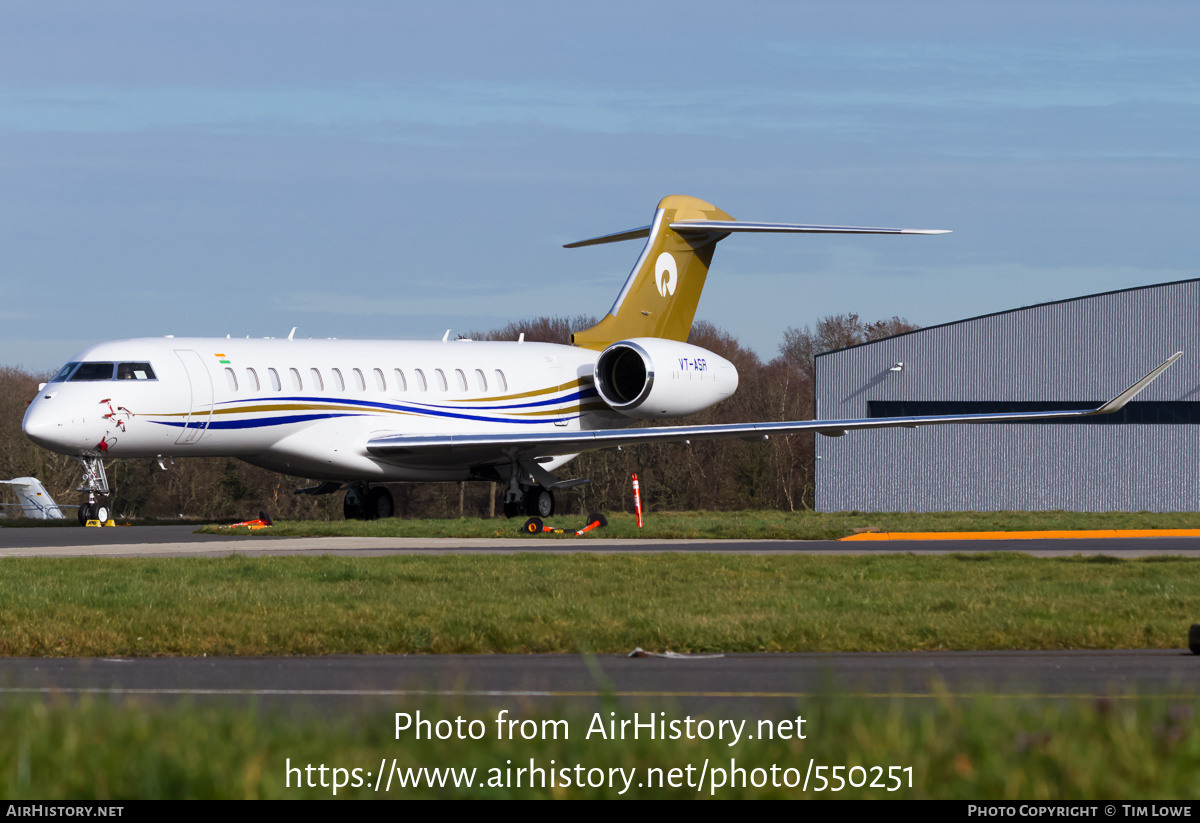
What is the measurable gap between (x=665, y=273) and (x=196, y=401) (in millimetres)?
13738

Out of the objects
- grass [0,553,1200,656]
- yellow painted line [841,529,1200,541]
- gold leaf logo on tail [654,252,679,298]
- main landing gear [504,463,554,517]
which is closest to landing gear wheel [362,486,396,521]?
main landing gear [504,463,554,517]

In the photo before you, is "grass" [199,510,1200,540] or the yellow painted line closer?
"grass" [199,510,1200,540]

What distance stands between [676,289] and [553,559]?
67.9 ft

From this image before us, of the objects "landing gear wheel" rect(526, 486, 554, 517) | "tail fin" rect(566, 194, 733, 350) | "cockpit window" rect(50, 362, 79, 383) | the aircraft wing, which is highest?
"tail fin" rect(566, 194, 733, 350)

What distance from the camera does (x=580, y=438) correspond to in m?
31.7

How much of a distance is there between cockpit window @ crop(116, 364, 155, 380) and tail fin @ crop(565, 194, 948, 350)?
12.2m

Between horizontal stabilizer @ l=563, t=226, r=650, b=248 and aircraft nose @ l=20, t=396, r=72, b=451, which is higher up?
horizontal stabilizer @ l=563, t=226, r=650, b=248

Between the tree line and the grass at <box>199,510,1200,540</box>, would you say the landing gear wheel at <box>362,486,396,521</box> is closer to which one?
the grass at <box>199,510,1200,540</box>

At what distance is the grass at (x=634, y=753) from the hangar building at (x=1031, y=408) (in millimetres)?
39865

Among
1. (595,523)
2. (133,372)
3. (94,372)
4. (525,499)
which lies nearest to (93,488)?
(94,372)

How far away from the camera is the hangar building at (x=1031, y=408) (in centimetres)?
4462

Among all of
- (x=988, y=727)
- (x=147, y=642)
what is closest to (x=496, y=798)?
(x=988, y=727)

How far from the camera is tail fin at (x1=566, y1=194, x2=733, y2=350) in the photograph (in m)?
37.1

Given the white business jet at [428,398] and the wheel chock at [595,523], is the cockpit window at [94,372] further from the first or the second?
the wheel chock at [595,523]
